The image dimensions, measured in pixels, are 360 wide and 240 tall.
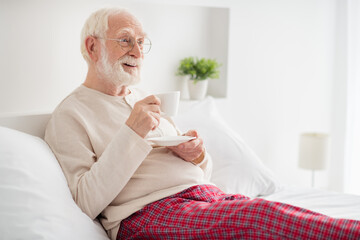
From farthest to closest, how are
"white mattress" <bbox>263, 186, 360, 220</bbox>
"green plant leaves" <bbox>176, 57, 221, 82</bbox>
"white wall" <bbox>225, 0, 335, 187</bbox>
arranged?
"white wall" <bbox>225, 0, 335, 187</bbox> < "green plant leaves" <bbox>176, 57, 221, 82</bbox> < "white mattress" <bbox>263, 186, 360, 220</bbox>

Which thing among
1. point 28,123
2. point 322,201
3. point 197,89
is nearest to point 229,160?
point 322,201

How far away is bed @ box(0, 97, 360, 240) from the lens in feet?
3.92

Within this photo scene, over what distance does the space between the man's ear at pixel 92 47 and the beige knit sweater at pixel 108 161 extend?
0.45 feet

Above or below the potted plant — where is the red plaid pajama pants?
below

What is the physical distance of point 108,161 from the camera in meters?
1.37

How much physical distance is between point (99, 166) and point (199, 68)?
137 cm

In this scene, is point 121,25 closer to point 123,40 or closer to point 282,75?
point 123,40

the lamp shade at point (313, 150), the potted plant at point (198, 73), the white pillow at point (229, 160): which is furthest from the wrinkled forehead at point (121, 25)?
the lamp shade at point (313, 150)

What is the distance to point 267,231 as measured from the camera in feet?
3.81

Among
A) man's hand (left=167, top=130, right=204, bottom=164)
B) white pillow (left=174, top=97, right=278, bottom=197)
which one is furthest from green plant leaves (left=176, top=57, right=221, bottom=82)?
man's hand (left=167, top=130, right=204, bottom=164)

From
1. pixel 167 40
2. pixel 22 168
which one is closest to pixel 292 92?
pixel 167 40

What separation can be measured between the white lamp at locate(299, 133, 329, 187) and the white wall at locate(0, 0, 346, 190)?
19 cm

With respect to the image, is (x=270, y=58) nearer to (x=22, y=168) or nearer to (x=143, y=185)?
(x=143, y=185)

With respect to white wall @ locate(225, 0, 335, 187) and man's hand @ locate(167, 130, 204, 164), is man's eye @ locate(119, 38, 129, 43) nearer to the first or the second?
man's hand @ locate(167, 130, 204, 164)
